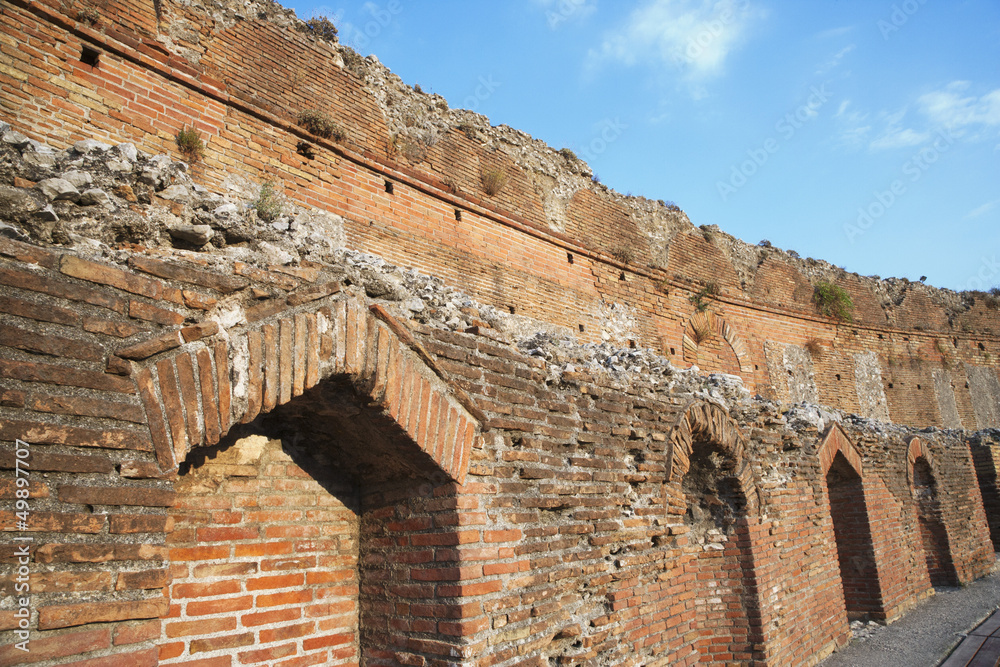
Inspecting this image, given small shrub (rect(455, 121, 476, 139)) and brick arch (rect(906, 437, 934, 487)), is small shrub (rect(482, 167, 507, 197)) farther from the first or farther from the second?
brick arch (rect(906, 437, 934, 487))

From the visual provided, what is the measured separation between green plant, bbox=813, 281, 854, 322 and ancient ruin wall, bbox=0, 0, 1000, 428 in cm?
27

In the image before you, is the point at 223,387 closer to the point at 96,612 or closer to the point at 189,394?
the point at 189,394

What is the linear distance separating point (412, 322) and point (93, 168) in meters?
1.45

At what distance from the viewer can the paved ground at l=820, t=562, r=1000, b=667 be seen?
19.4ft

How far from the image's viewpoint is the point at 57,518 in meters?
1.61

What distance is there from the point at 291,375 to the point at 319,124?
6.59 metres

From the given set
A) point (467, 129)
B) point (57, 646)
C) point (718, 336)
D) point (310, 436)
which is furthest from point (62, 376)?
point (718, 336)

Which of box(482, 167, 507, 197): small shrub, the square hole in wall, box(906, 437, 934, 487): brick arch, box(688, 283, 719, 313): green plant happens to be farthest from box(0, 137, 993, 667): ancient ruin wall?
box(688, 283, 719, 313): green plant

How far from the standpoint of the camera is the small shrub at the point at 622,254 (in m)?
12.0

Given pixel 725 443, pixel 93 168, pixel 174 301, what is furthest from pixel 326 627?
pixel 725 443

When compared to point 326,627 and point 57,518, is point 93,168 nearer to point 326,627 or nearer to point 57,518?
point 57,518

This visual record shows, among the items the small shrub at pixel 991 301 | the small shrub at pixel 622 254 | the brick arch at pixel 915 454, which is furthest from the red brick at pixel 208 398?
the small shrub at pixel 991 301

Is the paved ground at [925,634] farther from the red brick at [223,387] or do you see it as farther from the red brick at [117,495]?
the red brick at [117,495]

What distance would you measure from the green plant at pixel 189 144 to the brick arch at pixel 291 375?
17.4 feet
